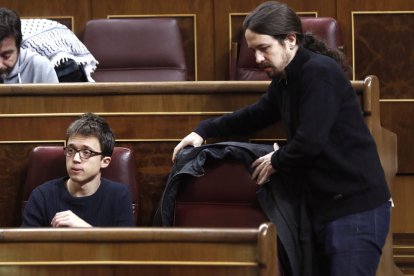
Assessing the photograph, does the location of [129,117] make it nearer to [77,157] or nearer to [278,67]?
[77,157]

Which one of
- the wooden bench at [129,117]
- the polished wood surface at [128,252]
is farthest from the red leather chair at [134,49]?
the polished wood surface at [128,252]

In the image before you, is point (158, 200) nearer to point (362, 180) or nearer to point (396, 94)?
point (362, 180)

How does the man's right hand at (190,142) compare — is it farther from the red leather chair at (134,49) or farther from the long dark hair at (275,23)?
the red leather chair at (134,49)

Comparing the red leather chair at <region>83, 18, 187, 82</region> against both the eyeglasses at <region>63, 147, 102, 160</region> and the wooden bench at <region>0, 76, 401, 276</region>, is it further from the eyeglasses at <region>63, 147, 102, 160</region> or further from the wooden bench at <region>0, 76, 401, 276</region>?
the eyeglasses at <region>63, 147, 102, 160</region>

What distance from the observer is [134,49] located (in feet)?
5.32

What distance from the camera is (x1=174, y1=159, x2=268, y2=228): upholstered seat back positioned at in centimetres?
112

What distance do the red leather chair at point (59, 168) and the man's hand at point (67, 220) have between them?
0.12 meters

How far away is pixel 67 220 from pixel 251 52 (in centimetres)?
63

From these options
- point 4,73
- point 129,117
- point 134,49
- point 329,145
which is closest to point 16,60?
point 4,73

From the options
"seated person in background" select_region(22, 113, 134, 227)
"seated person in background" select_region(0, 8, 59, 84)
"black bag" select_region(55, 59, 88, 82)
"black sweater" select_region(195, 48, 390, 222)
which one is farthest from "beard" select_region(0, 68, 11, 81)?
"black sweater" select_region(195, 48, 390, 222)

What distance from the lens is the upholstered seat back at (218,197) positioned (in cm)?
112

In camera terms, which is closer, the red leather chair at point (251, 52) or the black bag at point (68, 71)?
the black bag at point (68, 71)

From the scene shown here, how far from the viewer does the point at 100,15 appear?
1.74m

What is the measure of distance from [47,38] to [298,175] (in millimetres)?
542
